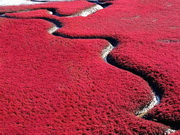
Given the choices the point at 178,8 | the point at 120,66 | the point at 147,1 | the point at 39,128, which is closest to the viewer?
the point at 39,128

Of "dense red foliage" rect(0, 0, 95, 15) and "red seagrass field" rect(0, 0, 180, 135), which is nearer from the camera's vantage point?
"red seagrass field" rect(0, 0, 180, 135)

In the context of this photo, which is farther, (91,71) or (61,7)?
(61,7)

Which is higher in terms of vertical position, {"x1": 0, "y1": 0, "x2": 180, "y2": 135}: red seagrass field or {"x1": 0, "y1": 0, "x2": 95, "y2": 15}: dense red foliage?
{"x1": 0, "y1": 0, "x2": 95, "y2": 15}: dense red foliage

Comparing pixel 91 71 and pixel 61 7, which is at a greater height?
pixel 61 7

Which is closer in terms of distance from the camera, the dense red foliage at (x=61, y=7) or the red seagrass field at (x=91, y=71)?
the red seagrass field at (x=91, y=71)

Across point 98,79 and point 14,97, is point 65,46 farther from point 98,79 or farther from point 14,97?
point 14,97

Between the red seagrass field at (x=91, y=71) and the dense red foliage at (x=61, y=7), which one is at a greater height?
the dense red foliage at (x=61, y=7)

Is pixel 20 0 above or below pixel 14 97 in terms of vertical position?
above

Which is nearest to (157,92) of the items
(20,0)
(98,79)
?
(98,79)
